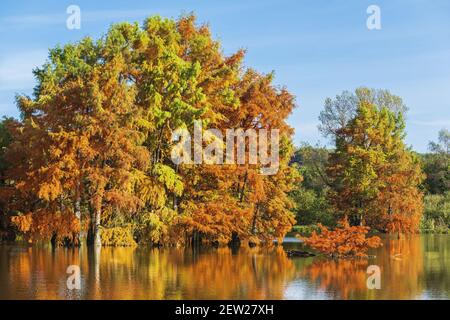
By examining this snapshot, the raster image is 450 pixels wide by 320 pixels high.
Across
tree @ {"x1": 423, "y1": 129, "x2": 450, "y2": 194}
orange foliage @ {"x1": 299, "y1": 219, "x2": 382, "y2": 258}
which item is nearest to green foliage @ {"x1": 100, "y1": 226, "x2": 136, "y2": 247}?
orange foliage @ {"x1": 299, "y1": 219, "x2": 382, "y2": 258}

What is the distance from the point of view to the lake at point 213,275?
1519 centimetres

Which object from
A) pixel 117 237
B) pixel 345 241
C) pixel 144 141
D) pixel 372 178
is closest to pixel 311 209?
pixel 372 178

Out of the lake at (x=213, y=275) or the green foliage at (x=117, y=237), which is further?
the green foliage at (x=117, y=237)

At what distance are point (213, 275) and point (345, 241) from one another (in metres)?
7.60

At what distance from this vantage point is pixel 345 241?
25.0 metres

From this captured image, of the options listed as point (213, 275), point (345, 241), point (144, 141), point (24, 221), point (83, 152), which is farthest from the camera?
point (144, 141)

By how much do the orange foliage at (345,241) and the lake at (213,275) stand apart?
25.5 inches

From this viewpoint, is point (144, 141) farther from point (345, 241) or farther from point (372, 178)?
point (372, 178)

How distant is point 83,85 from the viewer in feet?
94.1

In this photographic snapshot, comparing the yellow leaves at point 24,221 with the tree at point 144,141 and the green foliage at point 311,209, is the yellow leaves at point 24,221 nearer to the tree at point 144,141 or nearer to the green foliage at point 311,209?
the tree at point 144,141

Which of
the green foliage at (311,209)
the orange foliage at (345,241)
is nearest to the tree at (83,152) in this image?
the orange foliage at (345,241)
